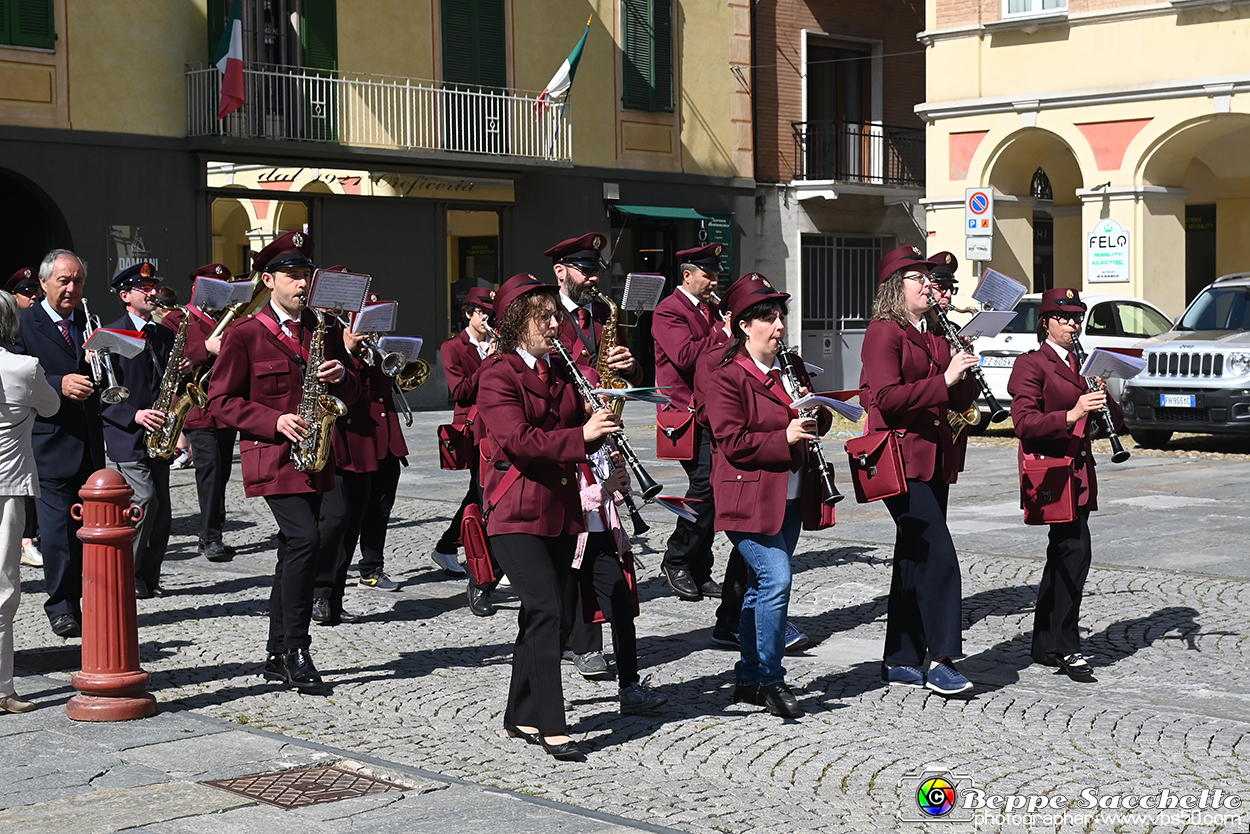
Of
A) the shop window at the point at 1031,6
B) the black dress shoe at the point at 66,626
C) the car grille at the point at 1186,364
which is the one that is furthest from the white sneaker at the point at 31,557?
the shop window at the point at 1031,6

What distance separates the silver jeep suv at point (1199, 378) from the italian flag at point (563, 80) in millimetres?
11073

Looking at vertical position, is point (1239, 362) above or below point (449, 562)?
above

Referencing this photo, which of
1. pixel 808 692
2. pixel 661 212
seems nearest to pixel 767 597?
pixel 808 692

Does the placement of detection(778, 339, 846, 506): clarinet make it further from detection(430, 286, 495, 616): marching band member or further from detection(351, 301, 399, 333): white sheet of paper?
detection(430, 286, 495, 616): marching band member

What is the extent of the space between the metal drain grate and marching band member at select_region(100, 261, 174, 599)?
398 cm

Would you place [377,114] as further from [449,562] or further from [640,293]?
[640,293]

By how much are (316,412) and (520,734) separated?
73.8 inches

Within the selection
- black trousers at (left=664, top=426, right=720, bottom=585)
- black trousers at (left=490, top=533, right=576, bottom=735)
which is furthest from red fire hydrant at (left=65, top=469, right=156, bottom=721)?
black trousers at (left=664, top=426, right=720, bottom=585)

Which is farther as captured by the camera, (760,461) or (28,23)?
(28,23)

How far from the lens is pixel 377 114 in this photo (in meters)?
24.9

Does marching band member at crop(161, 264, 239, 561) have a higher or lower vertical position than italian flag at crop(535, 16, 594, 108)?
lower

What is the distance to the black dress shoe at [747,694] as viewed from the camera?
6.68 meters

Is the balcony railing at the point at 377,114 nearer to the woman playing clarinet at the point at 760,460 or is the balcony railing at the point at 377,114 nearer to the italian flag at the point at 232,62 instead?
the italian flag at the point at 232,62

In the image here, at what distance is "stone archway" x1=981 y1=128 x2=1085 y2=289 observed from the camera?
2528 centimetres
